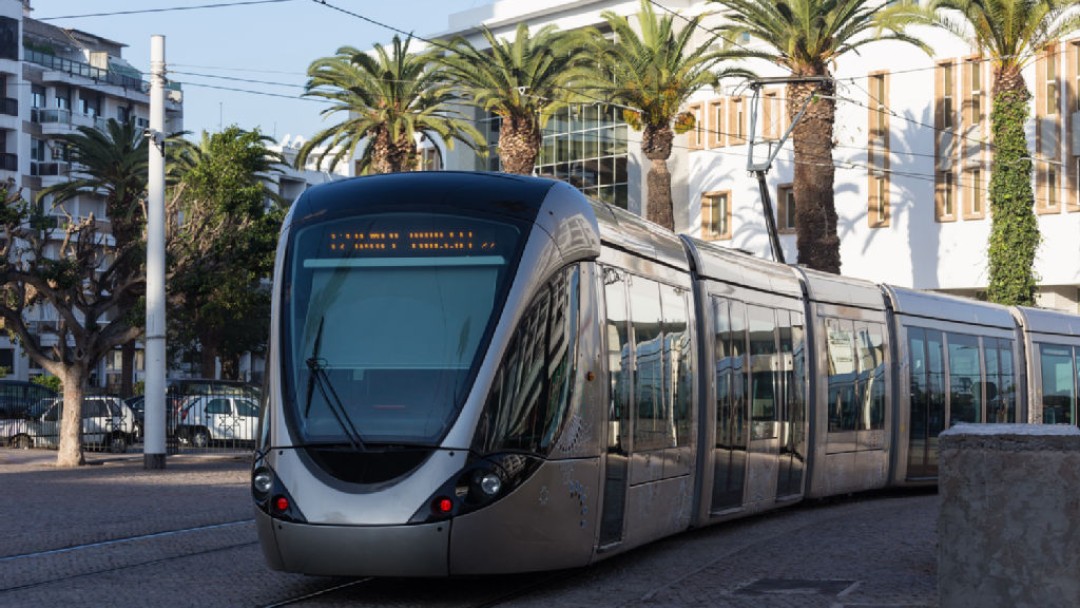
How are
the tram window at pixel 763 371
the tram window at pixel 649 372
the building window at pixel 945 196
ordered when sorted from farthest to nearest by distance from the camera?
the building window at pixel 945 196
the tram window at pixel 763 371
the tram window at pixel 649 372

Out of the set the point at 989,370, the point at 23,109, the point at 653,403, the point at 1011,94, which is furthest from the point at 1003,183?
the point at 23,109

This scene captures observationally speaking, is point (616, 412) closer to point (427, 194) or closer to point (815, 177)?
point (427, 194)

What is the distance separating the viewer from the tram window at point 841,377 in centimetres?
1911

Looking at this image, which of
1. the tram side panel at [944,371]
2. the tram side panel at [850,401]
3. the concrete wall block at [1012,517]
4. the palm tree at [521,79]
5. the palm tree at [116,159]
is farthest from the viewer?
the palm tree at [116,159]

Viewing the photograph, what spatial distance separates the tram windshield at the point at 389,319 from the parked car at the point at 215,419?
87.1 feet

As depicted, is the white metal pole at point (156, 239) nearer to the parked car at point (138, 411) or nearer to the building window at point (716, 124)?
the parked car at point (138, 411)

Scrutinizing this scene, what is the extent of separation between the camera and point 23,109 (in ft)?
290

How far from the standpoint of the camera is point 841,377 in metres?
19.4

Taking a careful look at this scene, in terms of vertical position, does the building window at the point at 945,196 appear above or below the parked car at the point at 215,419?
above

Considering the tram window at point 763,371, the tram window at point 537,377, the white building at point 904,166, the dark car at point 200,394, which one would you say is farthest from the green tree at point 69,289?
the white building at point 904,166

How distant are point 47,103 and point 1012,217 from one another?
2283 inches

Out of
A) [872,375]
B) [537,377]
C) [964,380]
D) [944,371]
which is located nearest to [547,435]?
[537,377]

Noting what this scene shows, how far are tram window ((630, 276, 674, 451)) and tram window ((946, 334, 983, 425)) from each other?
9.79 meters

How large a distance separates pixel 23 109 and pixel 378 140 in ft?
151
